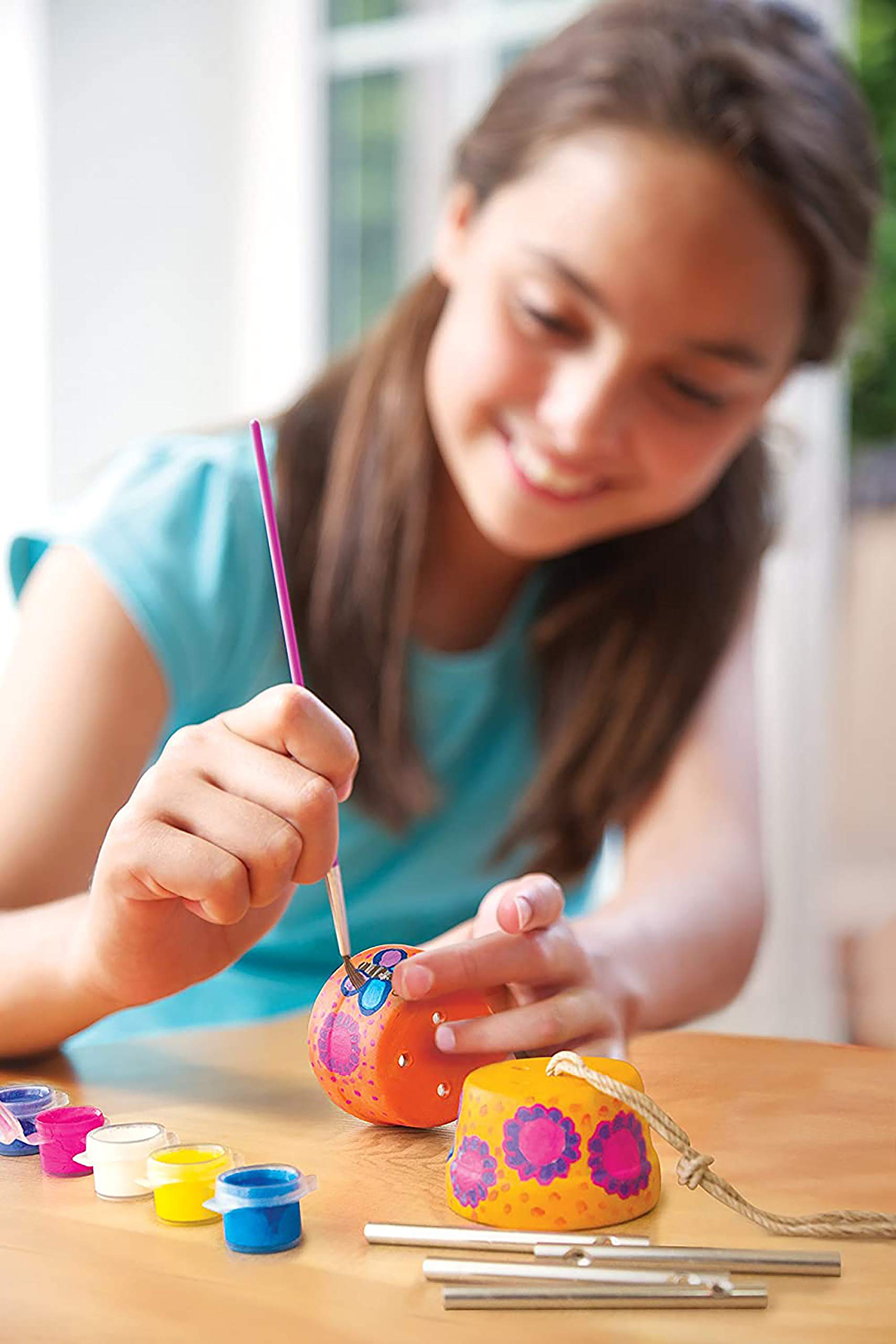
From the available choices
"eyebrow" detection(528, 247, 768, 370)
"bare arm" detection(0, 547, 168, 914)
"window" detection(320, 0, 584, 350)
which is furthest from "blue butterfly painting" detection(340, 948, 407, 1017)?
"window" detection(320, 0, 584, 350)

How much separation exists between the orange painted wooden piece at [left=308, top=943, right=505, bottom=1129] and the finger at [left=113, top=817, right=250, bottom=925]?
0.07 m

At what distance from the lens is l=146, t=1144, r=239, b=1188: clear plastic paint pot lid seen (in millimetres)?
582

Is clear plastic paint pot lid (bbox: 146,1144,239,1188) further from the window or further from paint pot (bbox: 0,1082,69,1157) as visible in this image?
the window

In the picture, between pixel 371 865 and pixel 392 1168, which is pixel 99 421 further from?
pixel 392 1168

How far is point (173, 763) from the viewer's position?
0.69 metres

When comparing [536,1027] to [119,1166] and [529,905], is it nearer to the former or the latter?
[529,905]

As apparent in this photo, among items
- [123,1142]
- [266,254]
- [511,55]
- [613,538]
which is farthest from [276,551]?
[266,254]

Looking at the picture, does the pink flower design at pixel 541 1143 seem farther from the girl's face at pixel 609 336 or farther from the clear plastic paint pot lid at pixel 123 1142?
the girl's face at pixel 609 336

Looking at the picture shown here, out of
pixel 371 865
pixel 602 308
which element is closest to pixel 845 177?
pixel 602 308

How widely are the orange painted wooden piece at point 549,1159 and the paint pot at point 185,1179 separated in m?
0.09

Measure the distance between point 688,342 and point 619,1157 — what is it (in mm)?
677

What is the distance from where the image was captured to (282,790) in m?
0.66

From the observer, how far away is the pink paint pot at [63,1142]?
0.62 meters

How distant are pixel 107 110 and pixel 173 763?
2161 millimetres
